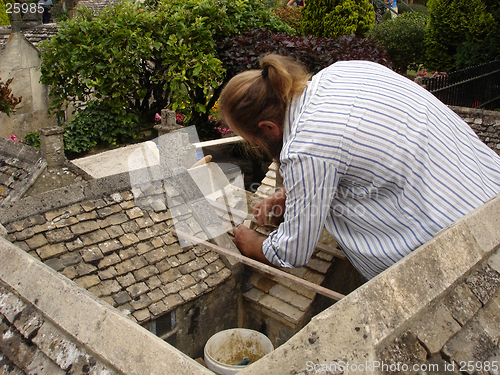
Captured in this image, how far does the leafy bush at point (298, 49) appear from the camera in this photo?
9.00m

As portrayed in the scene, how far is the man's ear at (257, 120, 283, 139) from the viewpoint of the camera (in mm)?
2230

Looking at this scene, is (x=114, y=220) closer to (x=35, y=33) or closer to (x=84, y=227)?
(x=84, y=227)

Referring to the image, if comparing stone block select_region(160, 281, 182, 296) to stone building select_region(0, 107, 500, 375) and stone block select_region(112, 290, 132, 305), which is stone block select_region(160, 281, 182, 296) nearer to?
stone building select_region(0, 107, 500, 375)

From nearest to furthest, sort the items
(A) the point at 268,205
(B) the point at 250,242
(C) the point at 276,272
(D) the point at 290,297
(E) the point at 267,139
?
(E) the point at 267,139, (B) the point at 250,242, (A) the point at 268,205, (C) the point at 276,272, (D) the point at 290,297

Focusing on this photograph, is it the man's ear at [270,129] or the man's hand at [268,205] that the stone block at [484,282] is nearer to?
the man's ear at [270,129]

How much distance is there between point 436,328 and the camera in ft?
5.24

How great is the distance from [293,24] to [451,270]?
18032 millimetres

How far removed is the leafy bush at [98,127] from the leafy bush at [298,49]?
2954mm

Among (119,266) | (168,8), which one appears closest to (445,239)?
(119,266)

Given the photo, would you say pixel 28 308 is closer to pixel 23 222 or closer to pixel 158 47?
pixel 23 222

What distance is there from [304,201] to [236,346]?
2919 mm

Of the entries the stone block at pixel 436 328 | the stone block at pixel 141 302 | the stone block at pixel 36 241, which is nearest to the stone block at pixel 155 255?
the stone block at pixel 141 302

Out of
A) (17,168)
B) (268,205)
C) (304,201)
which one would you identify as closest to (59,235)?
(268,205)

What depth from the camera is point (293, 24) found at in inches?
712
